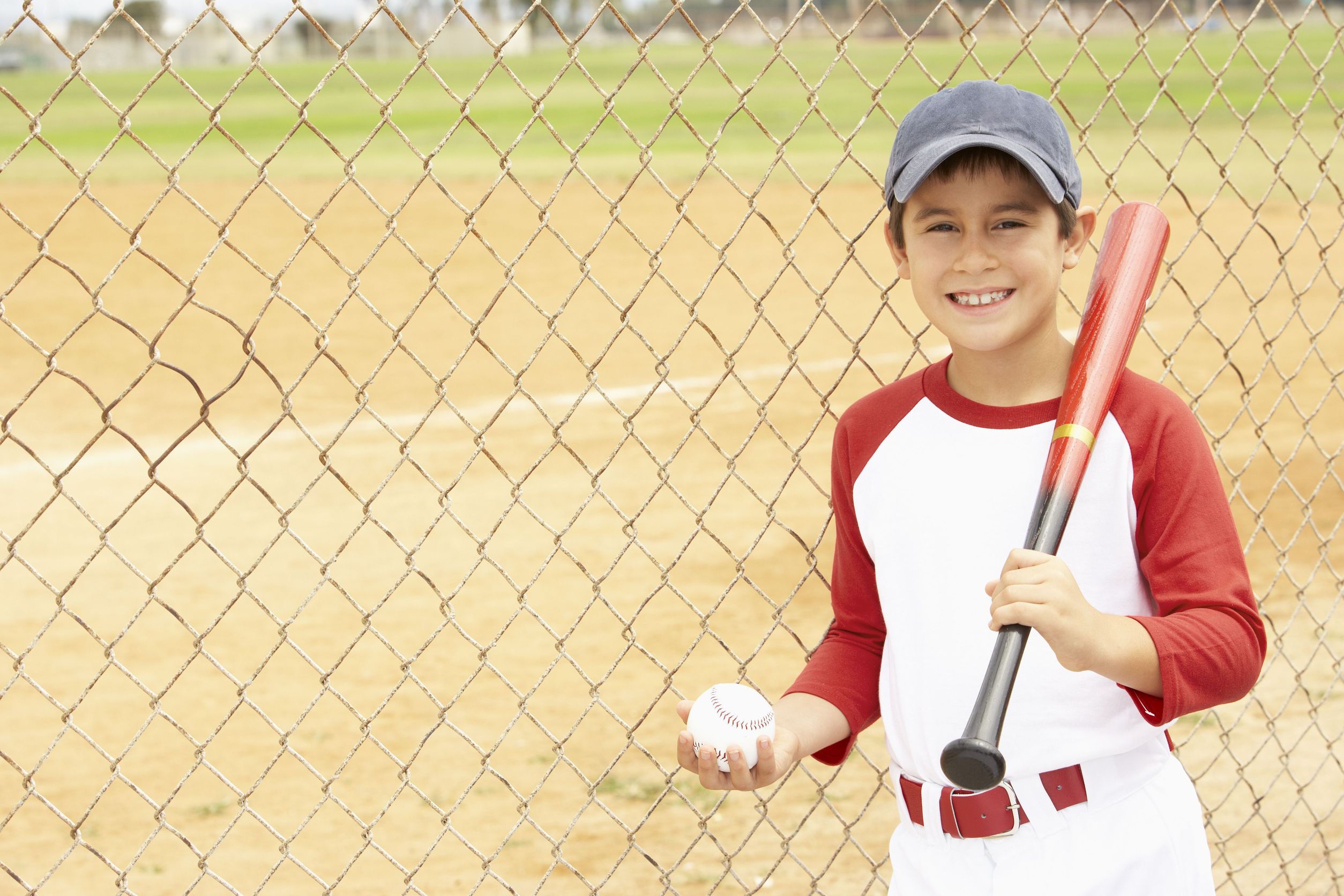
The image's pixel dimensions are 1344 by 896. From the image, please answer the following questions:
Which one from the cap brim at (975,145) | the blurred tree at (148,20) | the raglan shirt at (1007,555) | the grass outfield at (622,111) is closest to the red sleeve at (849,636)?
the raglan shirt at (1007,555)

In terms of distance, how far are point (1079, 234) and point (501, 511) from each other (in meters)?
4.39

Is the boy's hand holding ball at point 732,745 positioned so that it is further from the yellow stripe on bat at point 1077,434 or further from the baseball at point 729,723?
the yellow stripe on bat at point 1077,434

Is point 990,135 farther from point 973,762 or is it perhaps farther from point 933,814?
point 933,814

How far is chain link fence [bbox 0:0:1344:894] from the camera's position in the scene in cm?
223

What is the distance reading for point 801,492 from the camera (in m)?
6.01

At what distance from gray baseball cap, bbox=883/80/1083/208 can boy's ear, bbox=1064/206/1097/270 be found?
4 cm

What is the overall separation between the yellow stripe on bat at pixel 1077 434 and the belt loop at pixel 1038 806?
0.41 meters

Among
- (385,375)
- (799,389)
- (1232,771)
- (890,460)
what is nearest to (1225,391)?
(799,389)

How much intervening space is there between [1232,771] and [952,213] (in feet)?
8.19

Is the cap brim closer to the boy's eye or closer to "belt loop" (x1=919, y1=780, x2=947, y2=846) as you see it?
the boy's eye

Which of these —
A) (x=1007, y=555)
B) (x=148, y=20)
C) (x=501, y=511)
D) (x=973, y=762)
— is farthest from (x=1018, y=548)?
(x=148, y=20)

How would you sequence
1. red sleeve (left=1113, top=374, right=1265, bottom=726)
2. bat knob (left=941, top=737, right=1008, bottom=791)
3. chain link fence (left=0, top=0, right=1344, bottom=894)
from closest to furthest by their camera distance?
bat knob (left=941, top=737, right=1008, bottom=791), red sleeve (left=1113, top=374, right=1265, bottom=726), chain link fence (left=0, top=0, right=1344, bottom=894)

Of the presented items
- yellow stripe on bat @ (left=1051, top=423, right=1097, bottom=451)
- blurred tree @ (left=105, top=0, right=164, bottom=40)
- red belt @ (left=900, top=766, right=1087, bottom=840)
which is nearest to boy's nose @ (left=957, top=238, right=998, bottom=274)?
yellow stripe on bat @ (left=1051, top=423, right=1097, bottom=451)

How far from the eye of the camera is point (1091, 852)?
159 cm
